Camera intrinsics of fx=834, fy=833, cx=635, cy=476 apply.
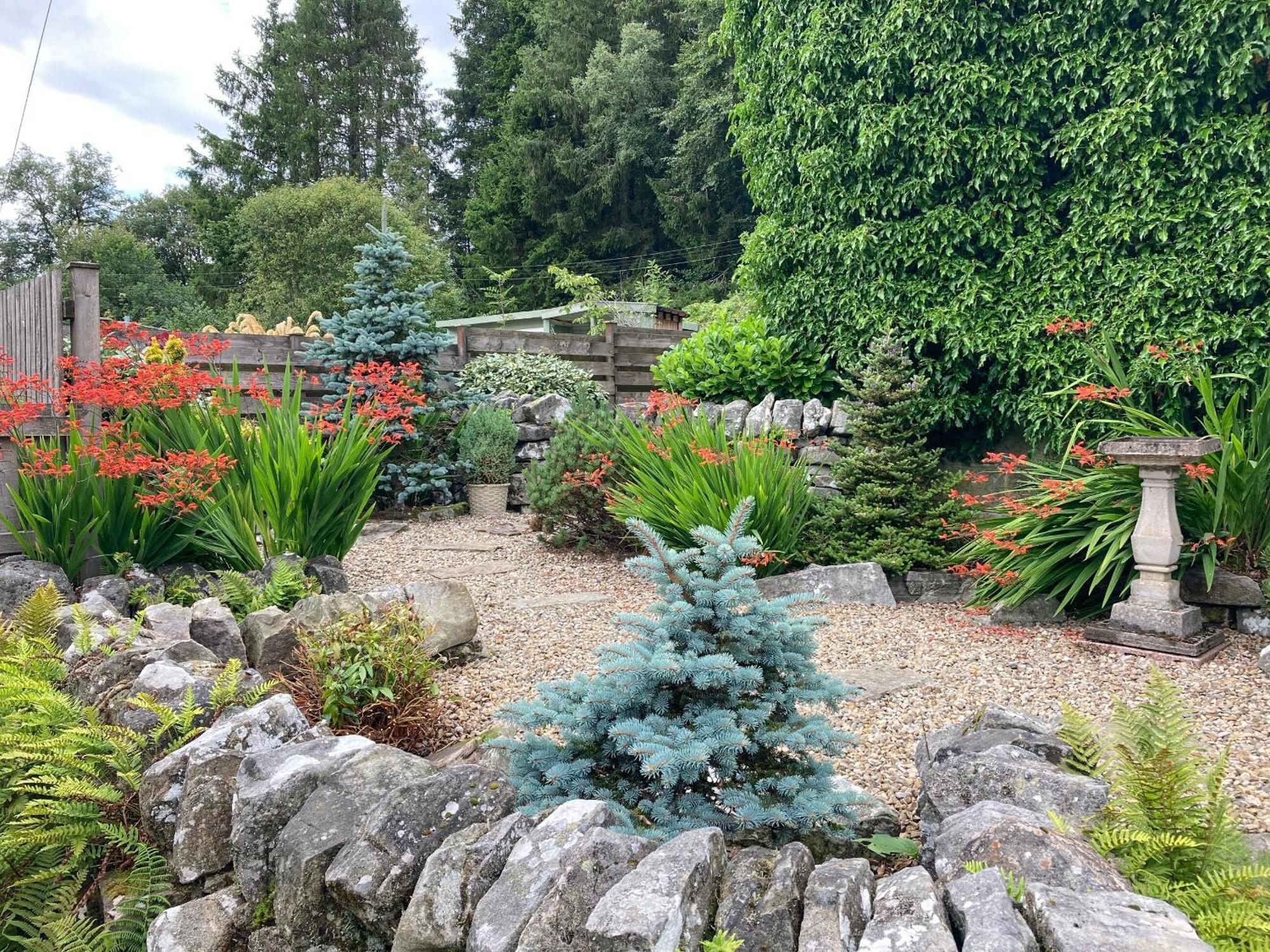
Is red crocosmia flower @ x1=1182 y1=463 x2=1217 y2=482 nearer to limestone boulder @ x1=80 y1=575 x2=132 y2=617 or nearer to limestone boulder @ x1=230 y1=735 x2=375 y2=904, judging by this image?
limestone boulder @ x1=230 y1=735 x2=375 y2=904

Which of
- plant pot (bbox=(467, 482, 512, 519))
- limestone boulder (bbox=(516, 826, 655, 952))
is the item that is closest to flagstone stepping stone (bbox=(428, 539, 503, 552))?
plant pot (bbox=(467, 482, 512, 519))

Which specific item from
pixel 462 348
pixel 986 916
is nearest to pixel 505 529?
pixel 462 348

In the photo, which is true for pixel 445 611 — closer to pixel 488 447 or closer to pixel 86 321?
pixel 86 321

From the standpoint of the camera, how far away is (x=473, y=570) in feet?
18.7

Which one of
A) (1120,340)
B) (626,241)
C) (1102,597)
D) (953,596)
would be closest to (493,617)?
(953,596)

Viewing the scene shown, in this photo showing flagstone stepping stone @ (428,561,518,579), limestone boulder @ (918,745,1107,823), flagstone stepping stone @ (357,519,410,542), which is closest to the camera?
limestone boulder @ (918,745,1107,823)

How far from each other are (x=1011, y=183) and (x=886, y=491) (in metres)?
2.22

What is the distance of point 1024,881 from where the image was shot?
1314 millimetres

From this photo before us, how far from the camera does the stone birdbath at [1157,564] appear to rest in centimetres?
386

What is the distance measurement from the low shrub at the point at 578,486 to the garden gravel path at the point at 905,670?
2.74 feet

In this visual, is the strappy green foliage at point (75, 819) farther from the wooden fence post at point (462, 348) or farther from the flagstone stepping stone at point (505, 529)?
the wooden fence post at point (462, 348)

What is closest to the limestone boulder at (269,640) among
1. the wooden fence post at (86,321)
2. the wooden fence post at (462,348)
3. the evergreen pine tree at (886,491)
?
the wooden fence post at (86,321)

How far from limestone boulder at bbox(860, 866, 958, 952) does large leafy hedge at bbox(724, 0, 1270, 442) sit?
Result: 14.8 feet

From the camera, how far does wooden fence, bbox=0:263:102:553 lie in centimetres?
395
